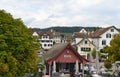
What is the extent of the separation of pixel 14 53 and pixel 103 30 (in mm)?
77508

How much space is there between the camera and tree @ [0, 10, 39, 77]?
4153cm

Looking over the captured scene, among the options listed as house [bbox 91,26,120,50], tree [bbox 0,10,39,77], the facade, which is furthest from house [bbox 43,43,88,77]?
house [bbox 91,26,120,50]

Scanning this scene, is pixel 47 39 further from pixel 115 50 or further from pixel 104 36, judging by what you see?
pixel 115 50

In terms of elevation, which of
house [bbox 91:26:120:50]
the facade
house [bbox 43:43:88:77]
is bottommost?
house [bbox 43:43:88:77]

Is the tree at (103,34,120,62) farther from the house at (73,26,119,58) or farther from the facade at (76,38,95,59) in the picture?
the facade at (76,38,95,59)

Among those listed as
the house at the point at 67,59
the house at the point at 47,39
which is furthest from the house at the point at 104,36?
the house at the point at 67,59

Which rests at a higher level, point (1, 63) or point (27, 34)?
point (27, 34)

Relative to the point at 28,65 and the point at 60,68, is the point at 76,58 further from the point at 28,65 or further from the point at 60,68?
the point at 28,65

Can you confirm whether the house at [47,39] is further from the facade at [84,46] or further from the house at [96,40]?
the facade at [84,46]

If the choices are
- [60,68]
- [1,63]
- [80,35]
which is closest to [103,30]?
[80,35]

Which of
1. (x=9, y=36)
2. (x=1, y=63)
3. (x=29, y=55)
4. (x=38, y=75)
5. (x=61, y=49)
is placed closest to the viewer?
(x=1, y=63)

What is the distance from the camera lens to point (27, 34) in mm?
48219

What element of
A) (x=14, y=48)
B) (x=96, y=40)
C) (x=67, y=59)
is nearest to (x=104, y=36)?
(x=96, y=40)

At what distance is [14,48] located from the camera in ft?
145
